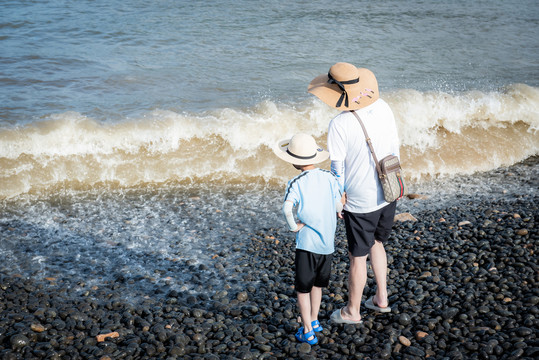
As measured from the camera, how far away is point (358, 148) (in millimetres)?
4254

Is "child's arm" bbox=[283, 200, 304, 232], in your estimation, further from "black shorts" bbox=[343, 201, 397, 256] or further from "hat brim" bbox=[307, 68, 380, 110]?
"hat brim" bbox=[307, 68, 380, 110]

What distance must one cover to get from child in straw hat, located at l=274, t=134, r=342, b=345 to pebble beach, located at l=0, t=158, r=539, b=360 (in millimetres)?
756

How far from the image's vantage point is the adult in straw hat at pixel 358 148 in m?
4.21

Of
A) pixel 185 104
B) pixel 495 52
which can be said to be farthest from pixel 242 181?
pixel 495 52

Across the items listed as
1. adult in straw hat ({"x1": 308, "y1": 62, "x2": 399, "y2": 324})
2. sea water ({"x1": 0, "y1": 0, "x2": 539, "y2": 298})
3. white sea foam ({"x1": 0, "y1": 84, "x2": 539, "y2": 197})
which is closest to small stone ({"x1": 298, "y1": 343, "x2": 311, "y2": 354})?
adult in straw hat ({"x1": 308, "y1": 62, "x2": 399, "y2": 324})

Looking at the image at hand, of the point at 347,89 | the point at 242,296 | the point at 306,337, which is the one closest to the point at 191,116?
the point at 242,296

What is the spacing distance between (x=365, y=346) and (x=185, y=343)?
156 cm

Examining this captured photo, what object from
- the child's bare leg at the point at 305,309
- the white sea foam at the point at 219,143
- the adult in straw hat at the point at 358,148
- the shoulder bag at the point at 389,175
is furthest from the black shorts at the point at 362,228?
the white sea foam at the point at 219,143

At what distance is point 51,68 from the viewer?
12.9m

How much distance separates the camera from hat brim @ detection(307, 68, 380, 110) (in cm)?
421

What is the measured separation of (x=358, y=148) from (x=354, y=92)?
1.48 ft

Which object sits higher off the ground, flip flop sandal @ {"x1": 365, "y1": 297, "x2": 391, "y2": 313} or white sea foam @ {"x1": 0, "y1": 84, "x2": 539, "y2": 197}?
flip flop sandal @ {"x1": 365, "y1": 297, "x2": 391, "y2": 313}

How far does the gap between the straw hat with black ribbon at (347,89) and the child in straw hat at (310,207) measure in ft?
1.29

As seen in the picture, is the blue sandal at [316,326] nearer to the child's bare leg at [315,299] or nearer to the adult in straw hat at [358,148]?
the child's bare leg at [315,299]
